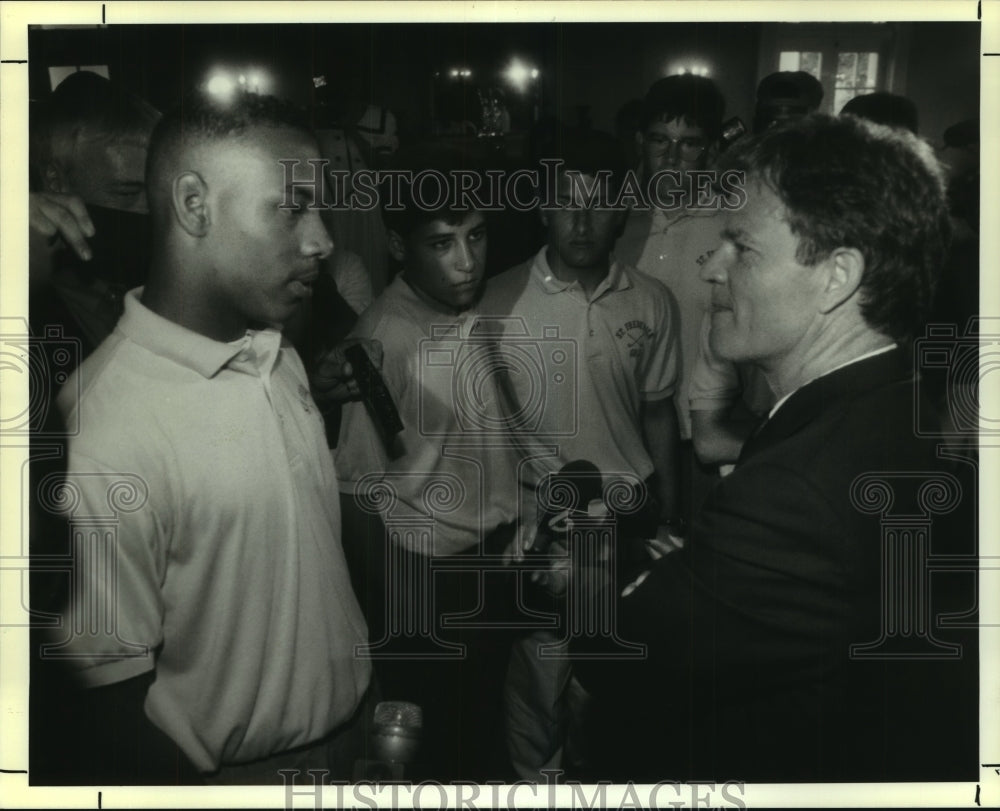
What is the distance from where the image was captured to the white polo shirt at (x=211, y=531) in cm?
340

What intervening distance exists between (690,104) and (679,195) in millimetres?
224

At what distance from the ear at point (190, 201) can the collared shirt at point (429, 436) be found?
47 centimetres

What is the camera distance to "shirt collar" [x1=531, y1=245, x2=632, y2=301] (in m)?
3.44

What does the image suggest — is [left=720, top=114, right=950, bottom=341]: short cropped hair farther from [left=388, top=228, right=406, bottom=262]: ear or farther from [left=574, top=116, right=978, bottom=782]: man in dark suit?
[left=388, top=228, right=406, bottom=262]: ear

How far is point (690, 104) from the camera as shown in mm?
3414

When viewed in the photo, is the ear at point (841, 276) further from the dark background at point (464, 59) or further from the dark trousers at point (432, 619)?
the dark trousers at point (432, 619)

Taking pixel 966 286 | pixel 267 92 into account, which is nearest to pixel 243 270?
pixel 267 92

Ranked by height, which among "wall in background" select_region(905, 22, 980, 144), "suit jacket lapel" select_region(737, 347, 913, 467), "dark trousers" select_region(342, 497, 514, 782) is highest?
"wall in background" select_region(905, 22, 980, 144)

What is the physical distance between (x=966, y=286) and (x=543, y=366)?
1082 mm

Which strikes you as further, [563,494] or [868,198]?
[563,494]

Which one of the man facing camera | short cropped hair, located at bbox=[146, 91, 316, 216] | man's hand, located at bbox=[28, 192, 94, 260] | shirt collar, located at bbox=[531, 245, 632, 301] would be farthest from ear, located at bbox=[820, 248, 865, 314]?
man's hand, located at bbox=[28, 192, 94, 260]

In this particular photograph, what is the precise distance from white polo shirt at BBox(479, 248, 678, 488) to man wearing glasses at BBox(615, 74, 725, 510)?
0.15 feet

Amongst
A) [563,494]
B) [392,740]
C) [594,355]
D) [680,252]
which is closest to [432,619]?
[392,740]

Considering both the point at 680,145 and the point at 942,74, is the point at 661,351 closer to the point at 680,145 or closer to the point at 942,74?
the point at 680,145
